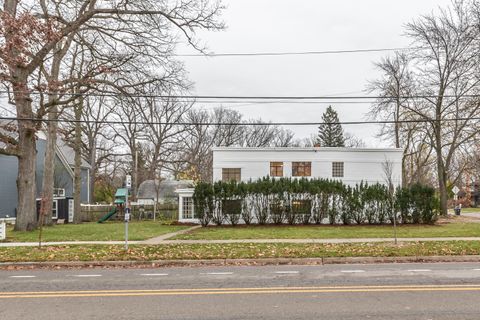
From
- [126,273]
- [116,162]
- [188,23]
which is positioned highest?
[188,23]

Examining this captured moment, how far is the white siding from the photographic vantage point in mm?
32875

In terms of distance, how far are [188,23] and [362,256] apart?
15118mm

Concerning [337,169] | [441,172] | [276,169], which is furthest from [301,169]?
[441,172]

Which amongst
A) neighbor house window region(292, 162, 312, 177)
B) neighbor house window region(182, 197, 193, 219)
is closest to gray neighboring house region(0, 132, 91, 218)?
neighbor house window region(182, 197, 193, 219)

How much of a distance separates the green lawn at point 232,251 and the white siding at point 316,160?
1667cm

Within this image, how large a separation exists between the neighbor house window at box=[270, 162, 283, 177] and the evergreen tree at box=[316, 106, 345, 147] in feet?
148

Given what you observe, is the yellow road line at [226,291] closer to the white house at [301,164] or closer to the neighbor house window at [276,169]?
the white house at [301,164]

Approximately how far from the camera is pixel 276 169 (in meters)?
33.3

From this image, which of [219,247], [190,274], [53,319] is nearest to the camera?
[53,319]

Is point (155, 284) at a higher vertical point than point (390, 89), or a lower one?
lower

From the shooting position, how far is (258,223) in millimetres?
28938

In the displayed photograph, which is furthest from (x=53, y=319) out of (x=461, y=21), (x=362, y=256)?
(x=461, y=21)

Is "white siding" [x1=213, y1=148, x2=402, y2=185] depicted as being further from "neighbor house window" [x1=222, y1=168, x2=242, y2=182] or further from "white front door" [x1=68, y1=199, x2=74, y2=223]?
"white front door" [x1=68, y1=199, x2=74, y2=223]

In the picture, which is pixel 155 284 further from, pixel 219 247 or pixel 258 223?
pixel 258 223
